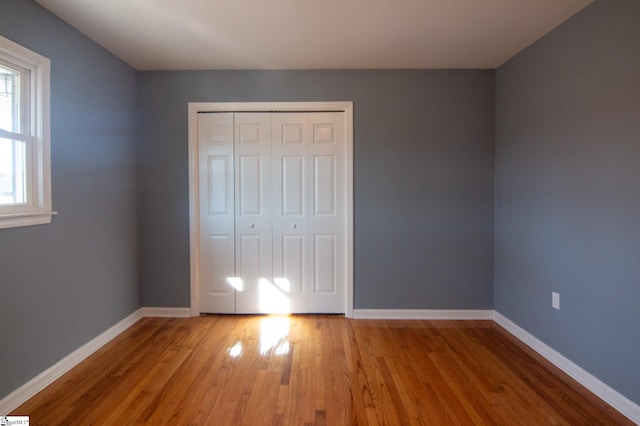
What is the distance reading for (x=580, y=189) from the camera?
2266 millimetres

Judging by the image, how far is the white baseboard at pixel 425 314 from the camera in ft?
11.0

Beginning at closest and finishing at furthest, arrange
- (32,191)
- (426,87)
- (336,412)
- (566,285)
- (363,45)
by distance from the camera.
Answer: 1. (336,412)
2. (32,191)
3. (566,285)
4. (363,45)
5. (426,87)

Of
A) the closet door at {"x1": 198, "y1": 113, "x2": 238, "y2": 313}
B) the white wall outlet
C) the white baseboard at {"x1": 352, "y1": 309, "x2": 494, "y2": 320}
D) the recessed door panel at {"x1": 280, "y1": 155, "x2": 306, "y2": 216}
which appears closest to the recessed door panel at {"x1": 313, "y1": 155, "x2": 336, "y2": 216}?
the recessed door panel at {"x1": 280, "y1": 155, "x2": 306, "y2": 216}

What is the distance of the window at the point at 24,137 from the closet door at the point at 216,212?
1.33 meters

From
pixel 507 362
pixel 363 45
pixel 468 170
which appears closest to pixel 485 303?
pixel 507 362

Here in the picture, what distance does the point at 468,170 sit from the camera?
3312 mm

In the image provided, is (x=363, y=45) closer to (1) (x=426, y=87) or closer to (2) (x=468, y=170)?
(1) (x=426, y=87)

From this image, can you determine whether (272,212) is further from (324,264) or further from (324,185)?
(324,264)

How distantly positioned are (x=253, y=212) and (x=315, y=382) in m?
1.78

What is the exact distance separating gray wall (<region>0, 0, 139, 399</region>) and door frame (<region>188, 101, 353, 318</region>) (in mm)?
552

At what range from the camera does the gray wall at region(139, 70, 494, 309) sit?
331cm

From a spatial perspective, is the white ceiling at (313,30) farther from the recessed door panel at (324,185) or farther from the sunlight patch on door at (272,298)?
the sunlight patch on door at (272,298)

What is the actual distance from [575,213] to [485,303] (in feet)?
4.59

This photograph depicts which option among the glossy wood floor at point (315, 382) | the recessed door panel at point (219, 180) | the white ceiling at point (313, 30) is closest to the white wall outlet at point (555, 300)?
the glossy wood floor at point (315, 382)
